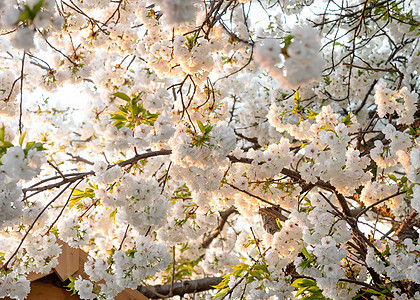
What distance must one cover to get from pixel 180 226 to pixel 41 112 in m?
3.02

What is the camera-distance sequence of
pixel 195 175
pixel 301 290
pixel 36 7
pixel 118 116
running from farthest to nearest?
pixel 301 290, pixel 195 175, pixel 118 116, pixel 36 7

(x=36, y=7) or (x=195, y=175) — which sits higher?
(x=195, y=175)

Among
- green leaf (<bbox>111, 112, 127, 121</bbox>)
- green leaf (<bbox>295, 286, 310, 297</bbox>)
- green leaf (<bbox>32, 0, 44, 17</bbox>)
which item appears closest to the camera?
green leaf (<bbox>32, 0, 44, 17</bbox>)

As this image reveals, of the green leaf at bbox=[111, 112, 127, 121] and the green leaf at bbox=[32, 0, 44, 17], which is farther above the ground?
the green leaf at bbox=[111, 112, 127, 121]

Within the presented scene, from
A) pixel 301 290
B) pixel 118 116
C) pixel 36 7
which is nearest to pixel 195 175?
pixel 118 116

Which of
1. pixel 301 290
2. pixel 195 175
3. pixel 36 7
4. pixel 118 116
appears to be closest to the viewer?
pixel 36 7

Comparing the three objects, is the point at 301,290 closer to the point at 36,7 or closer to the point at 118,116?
the point at 118,116

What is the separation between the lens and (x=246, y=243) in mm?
3189

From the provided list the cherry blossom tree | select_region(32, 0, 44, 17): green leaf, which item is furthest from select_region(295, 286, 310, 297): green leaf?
select_region(32, 0, 44, 17): green leaf

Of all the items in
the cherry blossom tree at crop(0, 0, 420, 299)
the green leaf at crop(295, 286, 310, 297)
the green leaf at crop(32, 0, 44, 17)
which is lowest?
the green leaf at crop(295, 286, 310, 297)

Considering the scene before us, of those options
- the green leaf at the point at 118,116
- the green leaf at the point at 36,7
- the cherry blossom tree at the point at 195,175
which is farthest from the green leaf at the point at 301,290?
the green leaf at the point at 36,7

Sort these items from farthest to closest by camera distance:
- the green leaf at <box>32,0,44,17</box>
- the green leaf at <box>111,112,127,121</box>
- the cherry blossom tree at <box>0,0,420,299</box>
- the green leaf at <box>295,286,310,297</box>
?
the green leaf at <box>295,286,310,297</box>, the green leaf at <box>111,112,127,121</box>, the cherry blossom tree at <box>0,0,420,299</box>, the green leaf at <box>32,0,44,17</box>

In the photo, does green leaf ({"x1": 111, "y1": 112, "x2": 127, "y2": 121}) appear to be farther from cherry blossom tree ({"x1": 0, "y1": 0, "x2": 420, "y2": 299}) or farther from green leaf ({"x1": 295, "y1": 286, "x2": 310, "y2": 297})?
green leaf ({"x1": 295, "y1": 286, "x2": 310, "y2": 297})

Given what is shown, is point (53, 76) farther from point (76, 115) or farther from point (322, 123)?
point (76, 115)
